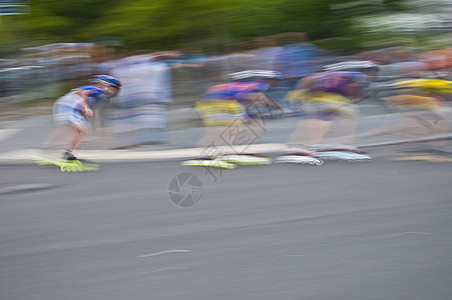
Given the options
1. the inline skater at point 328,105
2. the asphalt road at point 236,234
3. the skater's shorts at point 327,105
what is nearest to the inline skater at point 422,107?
the inline skater at point 328,105

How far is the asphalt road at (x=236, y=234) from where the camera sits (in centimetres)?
406

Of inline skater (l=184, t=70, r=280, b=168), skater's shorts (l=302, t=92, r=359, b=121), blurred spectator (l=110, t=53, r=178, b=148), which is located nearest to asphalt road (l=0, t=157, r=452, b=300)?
inline skater (l=184, t=70, r=280, b=168)

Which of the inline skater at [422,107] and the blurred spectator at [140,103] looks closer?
the inline skater at [422,107]

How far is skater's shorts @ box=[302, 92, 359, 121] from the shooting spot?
7.45 metres

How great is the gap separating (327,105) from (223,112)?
1386mm

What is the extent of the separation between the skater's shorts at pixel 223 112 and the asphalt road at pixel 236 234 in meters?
0.72

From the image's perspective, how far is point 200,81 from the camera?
42.3 ft

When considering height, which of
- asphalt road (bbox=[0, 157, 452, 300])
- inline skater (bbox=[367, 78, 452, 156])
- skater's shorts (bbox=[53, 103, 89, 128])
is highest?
skater's shorts (bbox=[53, 103, 89, 128])

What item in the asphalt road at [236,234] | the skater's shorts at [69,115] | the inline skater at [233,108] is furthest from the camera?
the skater's shorts at [69,115]

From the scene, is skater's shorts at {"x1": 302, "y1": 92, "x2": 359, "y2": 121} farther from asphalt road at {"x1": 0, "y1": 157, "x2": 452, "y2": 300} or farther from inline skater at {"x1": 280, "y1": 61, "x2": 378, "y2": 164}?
asphalt road at {"x1": 0, "y1": 157, "x2": 452, "y2": 300}

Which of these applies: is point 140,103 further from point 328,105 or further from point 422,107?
point 422,107

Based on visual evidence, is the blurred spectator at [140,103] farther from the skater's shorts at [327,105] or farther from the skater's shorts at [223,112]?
the skater's shorts at [327,105]

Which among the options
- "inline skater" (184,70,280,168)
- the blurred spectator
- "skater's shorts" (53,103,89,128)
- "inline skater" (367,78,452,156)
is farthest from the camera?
the blurred spectator

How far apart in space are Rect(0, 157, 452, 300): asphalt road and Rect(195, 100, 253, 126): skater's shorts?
2.36ft
